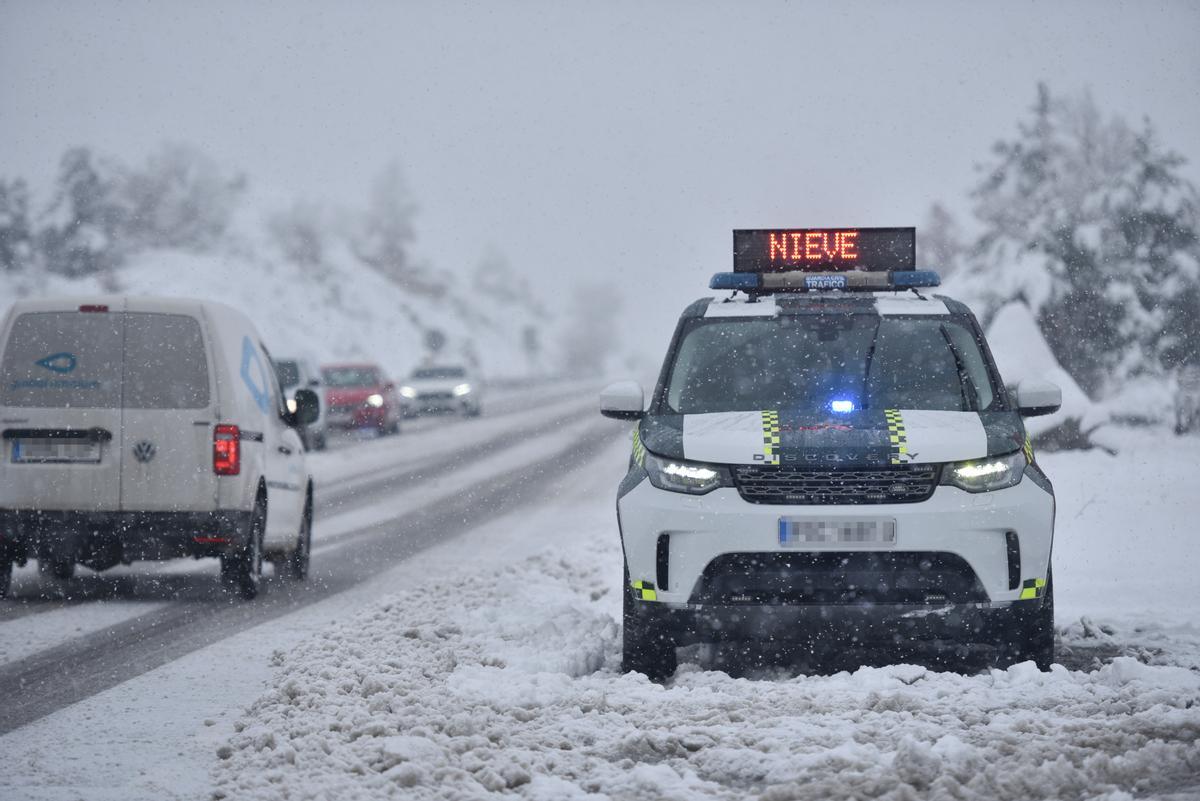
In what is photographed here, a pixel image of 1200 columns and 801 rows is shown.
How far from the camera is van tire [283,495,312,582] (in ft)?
42.8

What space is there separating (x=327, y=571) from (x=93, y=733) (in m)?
6.88

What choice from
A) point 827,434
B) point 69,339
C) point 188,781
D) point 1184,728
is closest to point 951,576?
point 827,434

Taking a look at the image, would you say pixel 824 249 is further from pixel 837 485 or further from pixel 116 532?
pixel 116 532

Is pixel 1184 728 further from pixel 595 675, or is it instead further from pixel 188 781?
pixel 188 781

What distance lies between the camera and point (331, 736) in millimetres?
6293

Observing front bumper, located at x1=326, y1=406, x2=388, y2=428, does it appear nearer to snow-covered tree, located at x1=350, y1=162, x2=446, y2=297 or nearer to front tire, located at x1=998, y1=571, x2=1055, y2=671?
front tire, located at x1=998, y1=571, x2=1055, y2=671

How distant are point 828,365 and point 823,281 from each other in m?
1.00

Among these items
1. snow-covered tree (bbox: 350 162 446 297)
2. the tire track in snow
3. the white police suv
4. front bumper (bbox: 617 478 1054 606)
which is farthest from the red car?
snow-covered tree (bbox: 350 162 446 297)

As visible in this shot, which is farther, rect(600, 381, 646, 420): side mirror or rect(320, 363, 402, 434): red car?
rect(320, 363, 402, 434): red car

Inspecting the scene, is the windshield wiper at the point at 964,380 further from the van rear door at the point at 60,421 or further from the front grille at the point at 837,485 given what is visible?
the van rear door at the point at 60,421

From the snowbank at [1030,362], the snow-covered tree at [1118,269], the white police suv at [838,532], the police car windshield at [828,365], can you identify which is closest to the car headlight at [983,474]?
the white police suv at [838,532]

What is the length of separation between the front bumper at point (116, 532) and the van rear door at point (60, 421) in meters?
0.07

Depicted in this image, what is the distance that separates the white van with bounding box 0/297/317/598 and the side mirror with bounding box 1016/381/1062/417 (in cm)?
523

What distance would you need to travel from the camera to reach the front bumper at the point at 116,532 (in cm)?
1094
